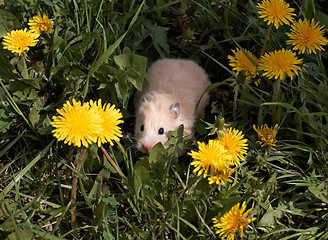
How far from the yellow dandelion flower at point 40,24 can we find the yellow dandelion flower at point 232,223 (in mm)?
2128

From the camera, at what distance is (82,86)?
3.31 metres

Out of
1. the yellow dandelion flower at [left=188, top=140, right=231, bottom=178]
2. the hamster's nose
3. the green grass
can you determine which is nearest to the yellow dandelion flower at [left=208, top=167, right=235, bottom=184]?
the yellow dandelion flower at [left=188, top=140, right=231, bottom=178]

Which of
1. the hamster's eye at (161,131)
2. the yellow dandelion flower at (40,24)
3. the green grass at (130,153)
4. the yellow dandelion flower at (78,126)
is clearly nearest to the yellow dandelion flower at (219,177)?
the green grass at (130,153)

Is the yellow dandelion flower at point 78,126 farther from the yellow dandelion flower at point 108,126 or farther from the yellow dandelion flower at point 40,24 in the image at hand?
the yellow dandelion flower at point 40,24

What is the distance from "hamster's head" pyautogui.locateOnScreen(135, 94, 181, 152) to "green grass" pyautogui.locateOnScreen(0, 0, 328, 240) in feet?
0.44

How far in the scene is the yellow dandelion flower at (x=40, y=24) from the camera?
133 inches

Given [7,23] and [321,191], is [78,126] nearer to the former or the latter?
[7,23]

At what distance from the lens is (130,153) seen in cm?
307

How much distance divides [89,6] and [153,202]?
1.91 metres

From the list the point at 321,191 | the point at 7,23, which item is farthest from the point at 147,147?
the point at 7,23

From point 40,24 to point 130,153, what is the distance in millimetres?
1392

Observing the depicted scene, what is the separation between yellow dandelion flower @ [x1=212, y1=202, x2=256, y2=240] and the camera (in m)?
2.63

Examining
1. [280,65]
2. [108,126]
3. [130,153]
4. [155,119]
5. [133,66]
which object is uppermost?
[280,65]

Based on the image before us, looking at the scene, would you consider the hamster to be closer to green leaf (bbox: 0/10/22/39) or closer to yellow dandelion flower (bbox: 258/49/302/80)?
yellow dandelion flower (bbox: 258/49/302/80)
